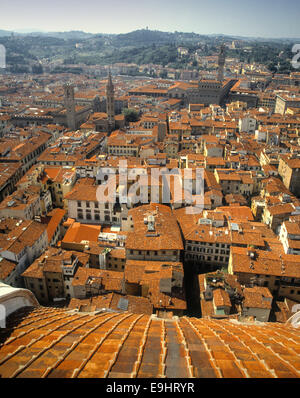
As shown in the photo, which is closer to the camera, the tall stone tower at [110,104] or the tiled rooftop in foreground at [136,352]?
the tiled rooftop in foreground at [136,352]

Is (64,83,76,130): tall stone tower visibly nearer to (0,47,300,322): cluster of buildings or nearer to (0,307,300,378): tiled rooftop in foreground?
(0,47,300,322): cluster of buildings

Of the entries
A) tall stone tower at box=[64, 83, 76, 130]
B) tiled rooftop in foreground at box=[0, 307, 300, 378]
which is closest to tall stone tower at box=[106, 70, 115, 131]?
tall stone tower at box=[64, 83, 76, 130]

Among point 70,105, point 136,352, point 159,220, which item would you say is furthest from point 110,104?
point 136,352

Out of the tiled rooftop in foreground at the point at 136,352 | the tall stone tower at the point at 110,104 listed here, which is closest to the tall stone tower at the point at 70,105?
the tall stone tower at the point at 110,104

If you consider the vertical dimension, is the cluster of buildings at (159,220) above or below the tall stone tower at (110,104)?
below

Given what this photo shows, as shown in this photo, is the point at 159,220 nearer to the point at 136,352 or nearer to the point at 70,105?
the point at 136,352

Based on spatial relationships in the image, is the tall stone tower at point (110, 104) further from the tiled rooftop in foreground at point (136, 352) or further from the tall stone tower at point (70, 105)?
the tiled rooftop in foreground at point (136, 352)

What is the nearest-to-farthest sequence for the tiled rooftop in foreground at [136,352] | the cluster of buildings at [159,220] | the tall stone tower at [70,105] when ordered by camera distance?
the tiled rooftop in foreground at [136,352]
the cluster of buildings at [159,220]
the tall stone tower at [70,105]
